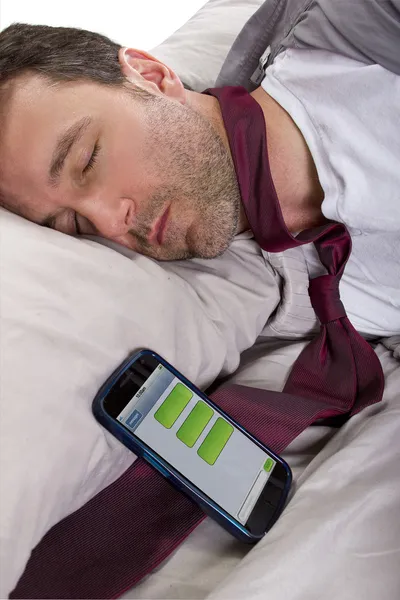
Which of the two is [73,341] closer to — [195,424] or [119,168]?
[195,424]

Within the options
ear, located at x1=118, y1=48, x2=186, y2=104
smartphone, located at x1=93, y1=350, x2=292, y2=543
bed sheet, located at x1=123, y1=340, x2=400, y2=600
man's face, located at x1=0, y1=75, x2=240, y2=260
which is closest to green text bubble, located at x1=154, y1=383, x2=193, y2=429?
smartphone, located at x1=93, y1=350, x2=292, y2=543

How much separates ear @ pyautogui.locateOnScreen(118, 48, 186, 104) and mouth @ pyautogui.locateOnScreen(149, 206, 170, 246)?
20cm

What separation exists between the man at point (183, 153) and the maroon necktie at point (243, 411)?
0.03m

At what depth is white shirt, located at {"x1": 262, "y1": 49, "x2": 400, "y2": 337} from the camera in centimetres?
72

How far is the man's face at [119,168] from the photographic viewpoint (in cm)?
66

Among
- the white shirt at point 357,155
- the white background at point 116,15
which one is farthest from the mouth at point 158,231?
the white background at point 116,15

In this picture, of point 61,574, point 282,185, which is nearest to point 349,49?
point 282,185

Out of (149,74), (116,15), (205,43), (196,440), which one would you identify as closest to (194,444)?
(196,440)

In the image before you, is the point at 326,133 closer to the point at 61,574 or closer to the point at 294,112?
the point at 294,112

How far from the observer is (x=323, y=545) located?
460mm

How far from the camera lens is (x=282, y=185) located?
2.61 ft

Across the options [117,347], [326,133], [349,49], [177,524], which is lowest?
[177,524]

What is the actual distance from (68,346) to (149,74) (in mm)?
519

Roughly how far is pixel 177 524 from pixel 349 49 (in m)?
0.68
